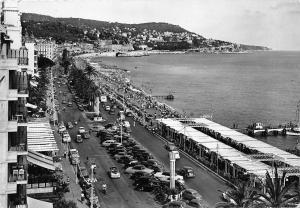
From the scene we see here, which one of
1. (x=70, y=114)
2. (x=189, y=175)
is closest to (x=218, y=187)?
(x=189, y=175)

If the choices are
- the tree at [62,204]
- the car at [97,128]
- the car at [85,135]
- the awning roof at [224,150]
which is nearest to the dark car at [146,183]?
the awning roof at [224,150]

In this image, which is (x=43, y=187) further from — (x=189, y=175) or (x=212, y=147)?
(x=212, y=147)

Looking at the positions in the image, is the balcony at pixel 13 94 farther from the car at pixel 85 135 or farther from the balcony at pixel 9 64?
the car at pixel 85 135

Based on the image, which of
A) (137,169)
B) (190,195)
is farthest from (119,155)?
(190,195)

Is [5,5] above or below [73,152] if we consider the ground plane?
above

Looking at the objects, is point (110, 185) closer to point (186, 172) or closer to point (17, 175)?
point (186, 172)

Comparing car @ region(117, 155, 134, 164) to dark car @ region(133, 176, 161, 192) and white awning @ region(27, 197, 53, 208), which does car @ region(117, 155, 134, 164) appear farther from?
white awning @ region(27, 197, 53, 208)
